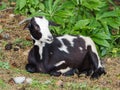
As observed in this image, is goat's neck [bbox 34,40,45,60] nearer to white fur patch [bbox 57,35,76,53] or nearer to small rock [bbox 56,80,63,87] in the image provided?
white fur patch [bbox 57,35,76,53]

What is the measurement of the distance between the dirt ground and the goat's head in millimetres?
527

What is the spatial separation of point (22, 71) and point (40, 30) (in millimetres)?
669

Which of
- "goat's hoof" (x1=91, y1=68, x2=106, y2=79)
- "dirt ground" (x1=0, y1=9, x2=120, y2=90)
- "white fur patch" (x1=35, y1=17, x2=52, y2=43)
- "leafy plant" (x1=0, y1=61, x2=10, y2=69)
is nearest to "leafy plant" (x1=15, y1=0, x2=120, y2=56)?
"dirt ground" (x1=0, y1=9, x2=120, y2=90)

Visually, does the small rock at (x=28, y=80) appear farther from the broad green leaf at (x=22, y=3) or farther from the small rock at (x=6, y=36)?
the broad green leaf at (x=22, y=3)

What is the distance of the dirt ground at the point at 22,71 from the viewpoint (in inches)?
285

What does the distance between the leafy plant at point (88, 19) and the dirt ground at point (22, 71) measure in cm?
37

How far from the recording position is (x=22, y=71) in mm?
7699

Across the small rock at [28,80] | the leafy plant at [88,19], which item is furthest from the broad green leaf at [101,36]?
the small rock at [28,80]

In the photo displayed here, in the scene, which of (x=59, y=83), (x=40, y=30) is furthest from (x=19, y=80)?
(x=40, y=30)

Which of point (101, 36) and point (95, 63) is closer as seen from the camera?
point (95, 63)

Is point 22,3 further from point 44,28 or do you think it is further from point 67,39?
point 44,28

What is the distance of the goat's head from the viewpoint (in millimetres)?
7418

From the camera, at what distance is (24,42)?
8844 mm

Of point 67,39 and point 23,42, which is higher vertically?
point 67,39
